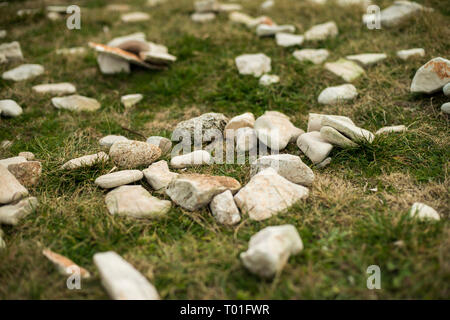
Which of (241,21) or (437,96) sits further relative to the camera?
(241,21)

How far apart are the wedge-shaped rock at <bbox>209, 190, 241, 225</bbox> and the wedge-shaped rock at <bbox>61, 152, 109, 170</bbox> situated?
1.04 metres

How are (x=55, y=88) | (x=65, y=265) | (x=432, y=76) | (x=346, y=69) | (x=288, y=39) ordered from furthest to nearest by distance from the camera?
1. (x=288, y=39)
2. (x=55, y=88)
3. (x=346, y=69)
4. (x=432, y=76)
5. (x=65, y=265)

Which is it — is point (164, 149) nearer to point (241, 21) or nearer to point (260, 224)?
point (260, 224)

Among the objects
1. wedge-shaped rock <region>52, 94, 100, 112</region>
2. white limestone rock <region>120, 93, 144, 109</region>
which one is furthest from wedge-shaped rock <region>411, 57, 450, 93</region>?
wedge-shaped rock <region>52, 94, 100, 112</region>

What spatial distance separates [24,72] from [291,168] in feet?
11.9

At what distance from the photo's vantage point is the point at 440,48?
3678 millimetres

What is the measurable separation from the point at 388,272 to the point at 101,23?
5.74 m

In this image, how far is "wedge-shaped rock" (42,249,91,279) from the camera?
1836mm

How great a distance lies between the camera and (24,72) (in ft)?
13.4

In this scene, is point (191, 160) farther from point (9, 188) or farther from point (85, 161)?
point (9, 188)

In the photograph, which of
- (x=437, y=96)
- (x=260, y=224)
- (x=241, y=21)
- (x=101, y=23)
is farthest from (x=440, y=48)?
(x=101, y=23)

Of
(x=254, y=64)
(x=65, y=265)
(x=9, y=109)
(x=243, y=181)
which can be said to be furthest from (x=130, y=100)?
(x=65, y=265)

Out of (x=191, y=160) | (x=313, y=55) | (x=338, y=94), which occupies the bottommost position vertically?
(x=191, y=160)

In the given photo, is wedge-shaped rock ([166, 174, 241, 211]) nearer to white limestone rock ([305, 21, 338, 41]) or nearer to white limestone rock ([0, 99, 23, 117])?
white limestone rock ([0, 99, 23, 117])
